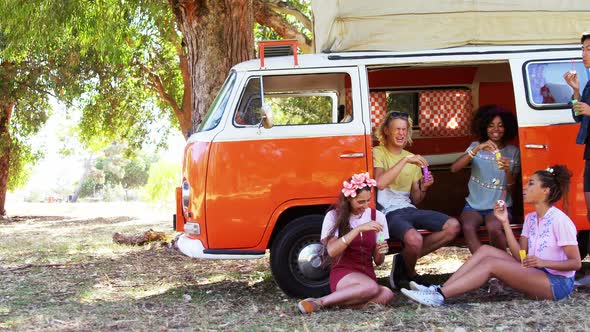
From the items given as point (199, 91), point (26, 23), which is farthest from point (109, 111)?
point (199, 91)

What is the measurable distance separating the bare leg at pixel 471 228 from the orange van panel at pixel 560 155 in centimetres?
45

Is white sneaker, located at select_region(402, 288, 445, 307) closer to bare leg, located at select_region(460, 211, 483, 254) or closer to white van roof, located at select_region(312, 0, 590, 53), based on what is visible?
bare leg, located at select_region(460, 211, 483, 254)

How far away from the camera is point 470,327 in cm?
563

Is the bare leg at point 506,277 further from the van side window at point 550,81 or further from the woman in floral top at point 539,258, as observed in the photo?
the van side window at point 550,81

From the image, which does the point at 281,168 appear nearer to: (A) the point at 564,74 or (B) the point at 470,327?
Result: (B) the point at 470,327

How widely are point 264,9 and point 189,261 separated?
6365 mm

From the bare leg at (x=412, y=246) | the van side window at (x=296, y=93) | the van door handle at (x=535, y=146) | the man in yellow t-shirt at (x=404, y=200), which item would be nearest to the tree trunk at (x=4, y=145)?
the van side window at (x=296, y=93)

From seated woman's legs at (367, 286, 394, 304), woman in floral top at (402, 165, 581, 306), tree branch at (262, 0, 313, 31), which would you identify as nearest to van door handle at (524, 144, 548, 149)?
woman in floral top at (402, 165, 581, 306)

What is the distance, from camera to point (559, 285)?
20.7 feet

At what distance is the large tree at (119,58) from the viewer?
10.4 meters

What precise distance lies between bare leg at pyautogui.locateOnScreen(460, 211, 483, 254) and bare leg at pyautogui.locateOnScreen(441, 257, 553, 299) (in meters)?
0.73

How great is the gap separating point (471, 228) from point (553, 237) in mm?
974

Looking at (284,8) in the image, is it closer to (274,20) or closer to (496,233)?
(274,20)

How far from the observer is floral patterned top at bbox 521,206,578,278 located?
6.20 m
